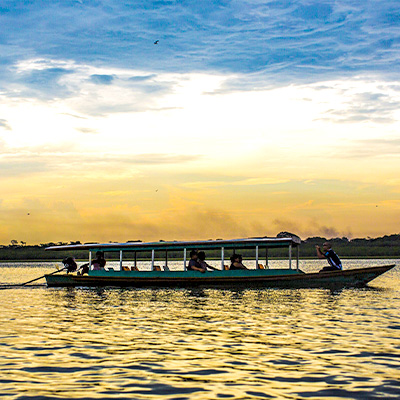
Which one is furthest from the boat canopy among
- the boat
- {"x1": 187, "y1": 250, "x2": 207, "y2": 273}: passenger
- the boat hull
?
the boat hull

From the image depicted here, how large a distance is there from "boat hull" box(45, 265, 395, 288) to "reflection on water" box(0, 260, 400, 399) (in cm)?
596

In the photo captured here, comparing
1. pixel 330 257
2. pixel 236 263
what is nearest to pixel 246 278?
pixel 236 263

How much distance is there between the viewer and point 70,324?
63.1 ft

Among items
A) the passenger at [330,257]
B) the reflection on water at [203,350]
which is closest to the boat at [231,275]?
the passenger at [330,257]

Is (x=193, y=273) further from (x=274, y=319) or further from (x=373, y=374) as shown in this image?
(x=373, y=374)

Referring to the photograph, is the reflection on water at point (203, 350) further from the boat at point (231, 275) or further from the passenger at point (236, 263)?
the passenger at point (236, 263)

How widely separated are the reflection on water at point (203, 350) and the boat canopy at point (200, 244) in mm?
6071

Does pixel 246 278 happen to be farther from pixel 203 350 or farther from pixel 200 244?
pixel 203 350

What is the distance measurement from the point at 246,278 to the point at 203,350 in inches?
717

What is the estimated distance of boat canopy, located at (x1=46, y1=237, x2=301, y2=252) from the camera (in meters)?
31.5

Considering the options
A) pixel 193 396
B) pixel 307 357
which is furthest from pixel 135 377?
pixel 307 357

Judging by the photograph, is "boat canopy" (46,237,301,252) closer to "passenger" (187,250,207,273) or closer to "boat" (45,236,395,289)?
"boat" (45,236,395,289)

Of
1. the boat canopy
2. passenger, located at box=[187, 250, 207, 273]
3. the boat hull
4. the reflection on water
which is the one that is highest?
the boat canopy

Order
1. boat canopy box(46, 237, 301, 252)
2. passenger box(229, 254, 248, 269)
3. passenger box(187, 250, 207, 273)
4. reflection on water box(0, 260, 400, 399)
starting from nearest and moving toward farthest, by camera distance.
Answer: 1. reflection on water box(0, 260, 400, 399)
2. boat canopy box(46, 237, 301, 252)
3. passenger box(229, 254, 248, 269)
4. passenger box(187, 250, 207, 273)
